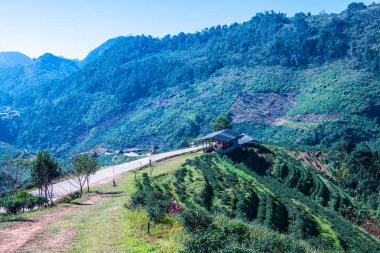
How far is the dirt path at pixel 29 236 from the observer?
20.9m

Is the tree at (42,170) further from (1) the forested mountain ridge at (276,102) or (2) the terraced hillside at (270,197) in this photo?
(1) the forested mountain ridge at (276,102)

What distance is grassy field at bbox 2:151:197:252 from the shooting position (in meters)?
20.8

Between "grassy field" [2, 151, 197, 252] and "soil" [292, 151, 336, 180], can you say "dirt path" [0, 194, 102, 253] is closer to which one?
"grassy field" [2, 151, 197, 252]

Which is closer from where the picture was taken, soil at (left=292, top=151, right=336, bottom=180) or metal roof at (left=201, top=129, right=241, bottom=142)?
metal roof at (left=201, top=129, right=241, bottom=142)

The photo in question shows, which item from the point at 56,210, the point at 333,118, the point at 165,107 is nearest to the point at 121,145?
A: the point at 165,107

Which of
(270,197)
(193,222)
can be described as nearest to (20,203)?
(193,222)

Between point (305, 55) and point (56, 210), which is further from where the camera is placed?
point (305, 55)

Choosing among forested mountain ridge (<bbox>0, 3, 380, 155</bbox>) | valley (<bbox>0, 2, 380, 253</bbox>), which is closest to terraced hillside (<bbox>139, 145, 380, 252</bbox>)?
valley (<bbox>0, 2, 380, 253</bbox>)

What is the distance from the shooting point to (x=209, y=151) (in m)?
65.2

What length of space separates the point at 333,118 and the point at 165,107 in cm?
8468

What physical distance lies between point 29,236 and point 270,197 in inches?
1143

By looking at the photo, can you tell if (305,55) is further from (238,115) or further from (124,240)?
(124,240)

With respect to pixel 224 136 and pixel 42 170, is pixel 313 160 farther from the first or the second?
pixel 42 170

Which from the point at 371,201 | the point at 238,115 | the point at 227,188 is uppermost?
the point at 238,115
